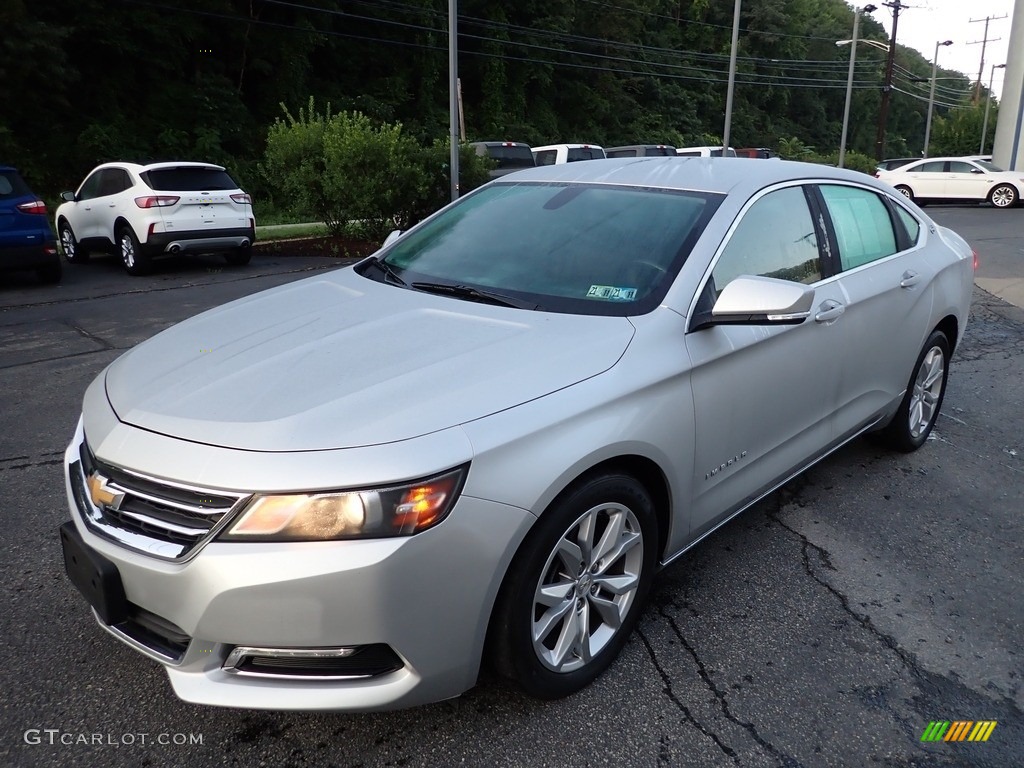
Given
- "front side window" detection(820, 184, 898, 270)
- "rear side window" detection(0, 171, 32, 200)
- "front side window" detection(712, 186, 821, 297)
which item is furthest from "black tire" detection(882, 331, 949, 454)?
"rear side window" detection(0, 171, 32, 200)

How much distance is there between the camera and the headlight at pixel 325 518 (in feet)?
6.92

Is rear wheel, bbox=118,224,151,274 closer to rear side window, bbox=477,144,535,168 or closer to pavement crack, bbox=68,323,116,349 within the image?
pavement crack, bbox=68,323,116,349

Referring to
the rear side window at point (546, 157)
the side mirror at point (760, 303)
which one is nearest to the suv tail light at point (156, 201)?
the side mirror at point (760, 303)

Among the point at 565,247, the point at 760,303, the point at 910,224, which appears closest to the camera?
the point at 760,303

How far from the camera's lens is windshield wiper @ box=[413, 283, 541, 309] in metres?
3.07

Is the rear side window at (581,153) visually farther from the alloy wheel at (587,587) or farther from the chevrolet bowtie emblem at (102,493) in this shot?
the chevrolet bowtie emblem at (102,493)

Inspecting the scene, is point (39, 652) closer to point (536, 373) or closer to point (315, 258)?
point (536, 373)

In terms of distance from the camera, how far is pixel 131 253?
12.2m

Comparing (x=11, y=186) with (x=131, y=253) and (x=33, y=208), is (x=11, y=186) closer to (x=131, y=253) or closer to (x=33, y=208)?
(x=33, y=208)

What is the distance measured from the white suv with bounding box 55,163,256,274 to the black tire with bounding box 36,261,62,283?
99 cm

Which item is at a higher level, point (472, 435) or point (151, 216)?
point (472, 435)

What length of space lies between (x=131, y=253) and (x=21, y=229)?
1.65m

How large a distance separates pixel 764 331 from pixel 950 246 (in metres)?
2.45

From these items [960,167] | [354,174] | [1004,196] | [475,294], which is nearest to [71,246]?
[354,174]
